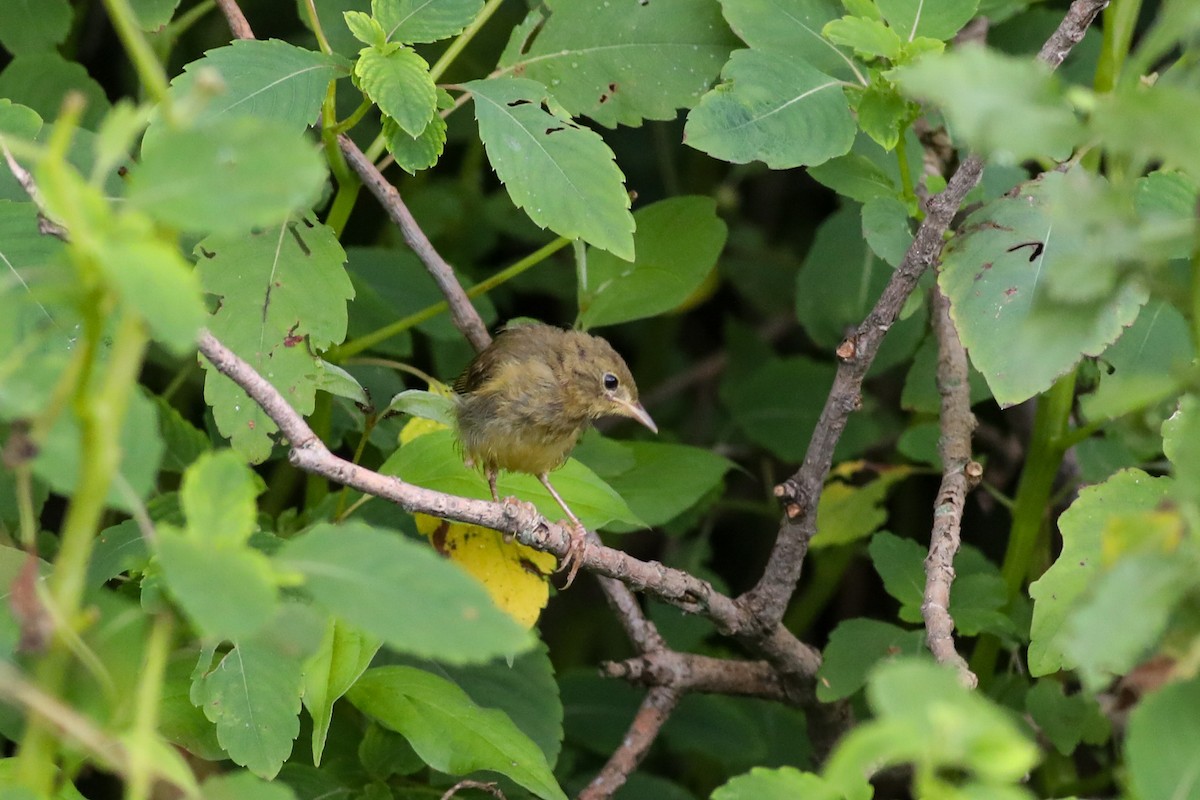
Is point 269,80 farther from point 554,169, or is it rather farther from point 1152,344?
point 1152,344

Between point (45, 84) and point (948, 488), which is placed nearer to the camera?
point (948, 488)

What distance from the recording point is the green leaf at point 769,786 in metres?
1.35

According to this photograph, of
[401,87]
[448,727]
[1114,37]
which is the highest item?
[1114,37]

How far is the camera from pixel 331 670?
2.04 meters

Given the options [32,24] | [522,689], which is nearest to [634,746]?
[522,689]

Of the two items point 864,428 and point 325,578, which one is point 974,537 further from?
point 325,578

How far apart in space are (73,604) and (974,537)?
3.75 meters

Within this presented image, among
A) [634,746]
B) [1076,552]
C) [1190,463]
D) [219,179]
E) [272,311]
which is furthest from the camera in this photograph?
[634,746]

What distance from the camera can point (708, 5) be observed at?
2672 mm

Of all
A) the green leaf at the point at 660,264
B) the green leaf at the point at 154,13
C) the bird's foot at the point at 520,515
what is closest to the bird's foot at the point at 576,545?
the bird's foot at the point at 520,515

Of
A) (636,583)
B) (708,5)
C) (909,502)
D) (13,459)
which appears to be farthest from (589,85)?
(909,502)

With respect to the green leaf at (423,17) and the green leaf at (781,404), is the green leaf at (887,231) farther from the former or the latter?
the green leaf at (781,404)

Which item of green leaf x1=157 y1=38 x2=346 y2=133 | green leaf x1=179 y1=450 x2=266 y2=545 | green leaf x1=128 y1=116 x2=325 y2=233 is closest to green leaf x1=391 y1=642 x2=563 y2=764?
green leaf x1=157 y1=38 x2=346 y2=133

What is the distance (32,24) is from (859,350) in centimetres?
202
